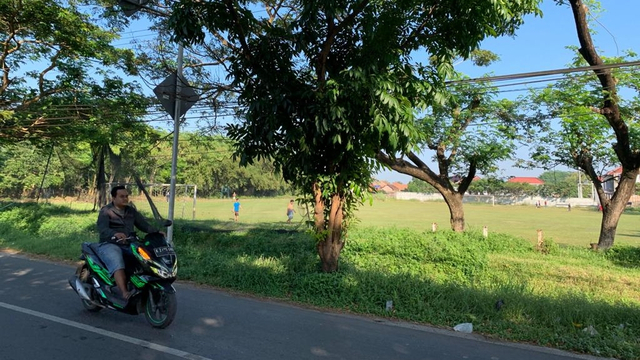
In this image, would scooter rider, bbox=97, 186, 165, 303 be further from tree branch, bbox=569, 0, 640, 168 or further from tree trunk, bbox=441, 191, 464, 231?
tree trunk, bbox=441, 191, 464, 231

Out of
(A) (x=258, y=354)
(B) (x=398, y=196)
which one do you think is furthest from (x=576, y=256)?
(B) (x=398, y=196)

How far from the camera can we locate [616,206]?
1434cm

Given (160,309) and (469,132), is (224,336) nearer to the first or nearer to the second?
(160,309)

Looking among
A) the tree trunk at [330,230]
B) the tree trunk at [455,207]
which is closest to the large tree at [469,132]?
the tree trunk at [455,207]

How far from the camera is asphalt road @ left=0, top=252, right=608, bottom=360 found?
4.18 meters

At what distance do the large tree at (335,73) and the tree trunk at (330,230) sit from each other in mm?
23

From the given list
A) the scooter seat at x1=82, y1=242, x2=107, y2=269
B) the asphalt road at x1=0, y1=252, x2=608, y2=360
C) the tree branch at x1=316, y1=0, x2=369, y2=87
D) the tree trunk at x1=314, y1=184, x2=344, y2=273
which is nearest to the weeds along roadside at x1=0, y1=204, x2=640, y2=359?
the tree trunk at x1=314, y1=184, x2=344, y2=273

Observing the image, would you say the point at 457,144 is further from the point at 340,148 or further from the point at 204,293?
the point at 204,293

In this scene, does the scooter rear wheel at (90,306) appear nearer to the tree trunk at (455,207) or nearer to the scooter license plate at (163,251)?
the scooter license plate at (163,251)

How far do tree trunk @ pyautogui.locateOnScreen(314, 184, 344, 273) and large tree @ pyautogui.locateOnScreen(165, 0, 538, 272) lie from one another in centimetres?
2

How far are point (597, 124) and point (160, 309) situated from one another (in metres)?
15.4

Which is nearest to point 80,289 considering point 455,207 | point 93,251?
point 93,251

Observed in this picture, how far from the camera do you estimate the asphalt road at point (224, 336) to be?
4176 millimetres

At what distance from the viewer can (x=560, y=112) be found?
14.5 meters
